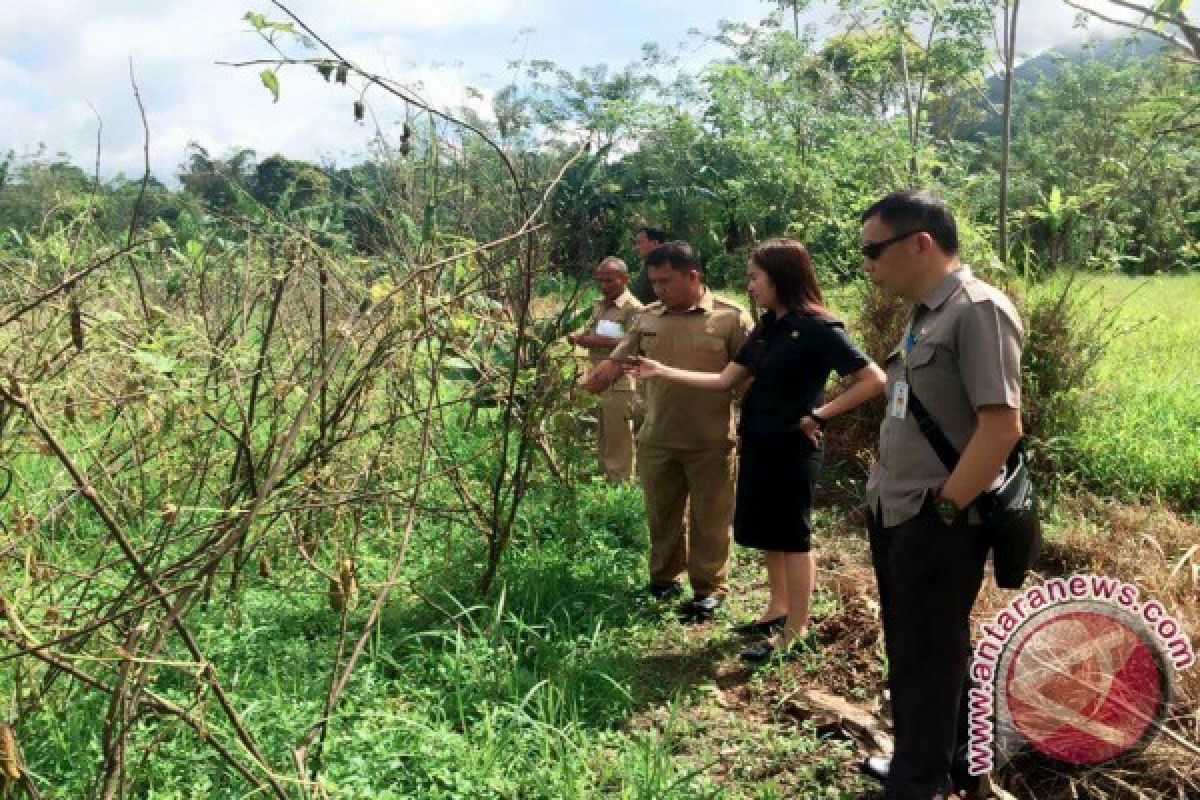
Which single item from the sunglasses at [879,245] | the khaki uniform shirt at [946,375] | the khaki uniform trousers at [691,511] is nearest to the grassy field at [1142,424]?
the khaki uniform trousers at [691,511]

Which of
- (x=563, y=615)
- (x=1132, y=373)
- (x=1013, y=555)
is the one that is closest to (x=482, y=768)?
(x=563, y=615)

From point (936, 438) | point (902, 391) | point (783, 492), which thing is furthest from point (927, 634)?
point (783, 492)

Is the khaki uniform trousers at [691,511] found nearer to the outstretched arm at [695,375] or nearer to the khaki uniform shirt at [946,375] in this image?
the outstretched arm at [695,375]

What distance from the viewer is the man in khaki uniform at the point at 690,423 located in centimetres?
355

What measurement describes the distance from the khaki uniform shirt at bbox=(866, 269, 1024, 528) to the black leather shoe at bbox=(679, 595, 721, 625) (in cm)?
154

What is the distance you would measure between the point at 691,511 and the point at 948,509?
1.72 metres

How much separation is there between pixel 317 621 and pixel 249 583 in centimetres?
49

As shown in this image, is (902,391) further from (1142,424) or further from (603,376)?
(1142,424)

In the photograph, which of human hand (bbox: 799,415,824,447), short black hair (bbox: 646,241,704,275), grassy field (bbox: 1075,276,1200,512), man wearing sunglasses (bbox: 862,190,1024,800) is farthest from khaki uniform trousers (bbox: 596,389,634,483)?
man wearing sunglasses (bbox: 862,190,1024,800)

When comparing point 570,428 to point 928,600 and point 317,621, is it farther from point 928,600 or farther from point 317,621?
point 928,600

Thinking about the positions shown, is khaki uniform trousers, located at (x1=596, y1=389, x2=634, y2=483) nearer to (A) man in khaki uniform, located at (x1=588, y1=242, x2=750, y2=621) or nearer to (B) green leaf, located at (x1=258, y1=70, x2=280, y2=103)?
(A) man in khaki uniform, located at (x1=588, y1=242, x2=750, y2=621)

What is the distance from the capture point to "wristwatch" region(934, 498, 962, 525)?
2.01 m

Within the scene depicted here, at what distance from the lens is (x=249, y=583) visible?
3707 millimetres

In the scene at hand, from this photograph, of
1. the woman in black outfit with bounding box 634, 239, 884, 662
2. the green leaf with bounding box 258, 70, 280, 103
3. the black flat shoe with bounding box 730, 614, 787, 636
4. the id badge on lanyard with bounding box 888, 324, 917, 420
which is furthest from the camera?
the black flat shoe with bounding box 730, 614, 787, 636
